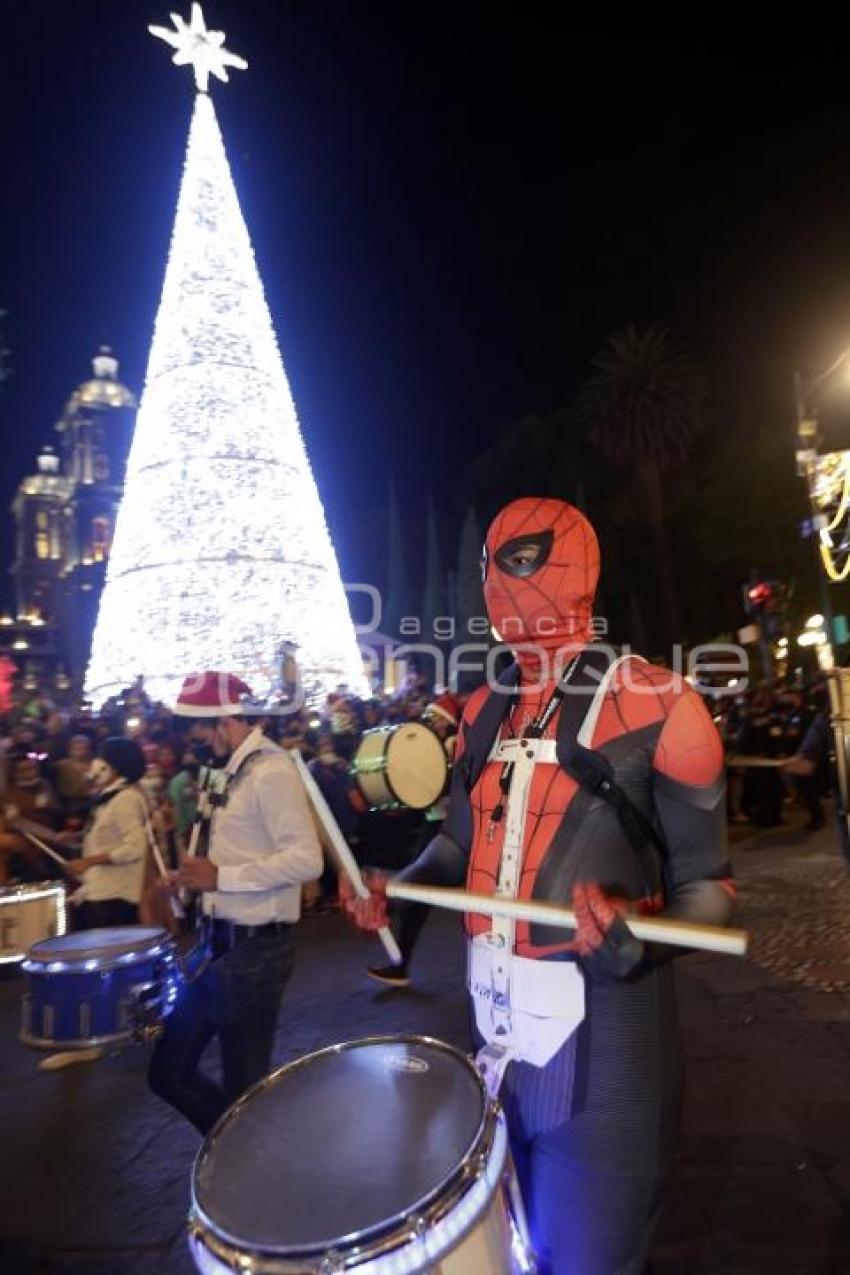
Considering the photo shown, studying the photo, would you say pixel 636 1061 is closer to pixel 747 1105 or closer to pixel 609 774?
pixel 609 774

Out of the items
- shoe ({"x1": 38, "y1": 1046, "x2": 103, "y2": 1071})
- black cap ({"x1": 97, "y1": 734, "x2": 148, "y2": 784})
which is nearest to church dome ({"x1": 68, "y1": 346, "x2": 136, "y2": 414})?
black cap ({"x1": 97, "y1": 734, "x2": 148, "y2": 784})

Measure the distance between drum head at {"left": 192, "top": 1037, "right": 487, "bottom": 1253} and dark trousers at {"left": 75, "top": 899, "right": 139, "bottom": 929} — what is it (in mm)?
4531

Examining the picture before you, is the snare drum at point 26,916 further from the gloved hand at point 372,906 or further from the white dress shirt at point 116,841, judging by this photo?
the gloved hand at point 372,906

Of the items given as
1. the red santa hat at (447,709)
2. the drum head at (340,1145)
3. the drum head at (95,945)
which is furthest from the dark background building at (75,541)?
the drum head at (340,1145)

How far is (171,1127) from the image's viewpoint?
4609mm

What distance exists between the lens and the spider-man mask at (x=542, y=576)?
212cm

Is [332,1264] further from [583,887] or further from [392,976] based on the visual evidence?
[392,976]

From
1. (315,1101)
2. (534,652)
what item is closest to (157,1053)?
(315,1101)

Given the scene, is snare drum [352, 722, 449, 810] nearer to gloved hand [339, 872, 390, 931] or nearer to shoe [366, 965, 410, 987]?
shoe [366, 965, 410, 987]

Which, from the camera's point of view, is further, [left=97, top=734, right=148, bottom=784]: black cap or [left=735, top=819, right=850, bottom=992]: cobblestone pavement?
[left=735, top=819, right=850, bottom=992]: cobblestone pavement

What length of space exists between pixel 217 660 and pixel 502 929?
581 inches

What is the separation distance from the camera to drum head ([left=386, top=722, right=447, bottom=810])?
712 centimetres

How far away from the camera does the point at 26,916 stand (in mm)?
6688

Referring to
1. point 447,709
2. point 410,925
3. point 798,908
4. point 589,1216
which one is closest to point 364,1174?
point 589,1216
